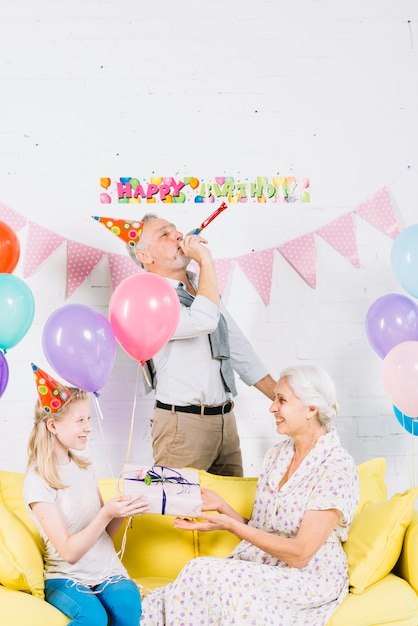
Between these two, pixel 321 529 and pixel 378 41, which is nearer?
pixel 321 529

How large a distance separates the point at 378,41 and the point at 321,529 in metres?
2.19

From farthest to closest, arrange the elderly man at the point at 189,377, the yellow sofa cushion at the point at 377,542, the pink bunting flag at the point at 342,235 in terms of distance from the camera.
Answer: the pink bunting flag at the point at 342,235, the elderly man at the point at 189,377, the yellow sofa cushion at the point at 377,542

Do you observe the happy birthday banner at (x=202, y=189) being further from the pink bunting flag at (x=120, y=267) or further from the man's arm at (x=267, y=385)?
the man's arm at (x=267, y=385)

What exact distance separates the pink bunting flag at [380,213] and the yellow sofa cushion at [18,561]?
6.41ft

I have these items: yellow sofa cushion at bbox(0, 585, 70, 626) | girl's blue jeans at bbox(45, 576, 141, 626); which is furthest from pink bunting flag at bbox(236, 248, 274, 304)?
yellow sofa cushion at bbox(0, 585, 70, 626)

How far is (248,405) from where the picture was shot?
3311 millimetres

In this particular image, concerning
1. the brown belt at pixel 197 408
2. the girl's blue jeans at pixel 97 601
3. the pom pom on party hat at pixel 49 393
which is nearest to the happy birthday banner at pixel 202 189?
the brown belt at pixel 197 408

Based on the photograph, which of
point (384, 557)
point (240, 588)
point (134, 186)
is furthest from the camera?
point (134, 186)

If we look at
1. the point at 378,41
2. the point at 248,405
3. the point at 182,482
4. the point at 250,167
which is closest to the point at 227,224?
the point at 250,167

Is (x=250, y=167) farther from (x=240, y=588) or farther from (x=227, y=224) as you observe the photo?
(x=240, y=588)

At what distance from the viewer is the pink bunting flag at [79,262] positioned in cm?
321

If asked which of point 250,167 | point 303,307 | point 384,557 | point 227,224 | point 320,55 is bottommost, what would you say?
point 384,557

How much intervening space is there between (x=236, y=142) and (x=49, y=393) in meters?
1.50

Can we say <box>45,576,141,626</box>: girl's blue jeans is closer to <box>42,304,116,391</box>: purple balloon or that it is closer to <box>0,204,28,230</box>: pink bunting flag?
<box>42,304,116,391</box>: purple balloon
